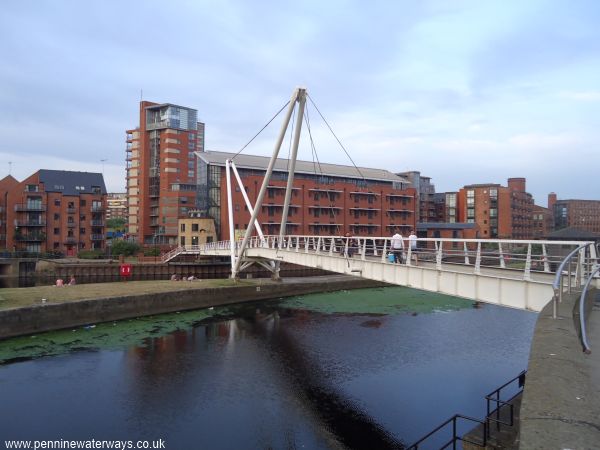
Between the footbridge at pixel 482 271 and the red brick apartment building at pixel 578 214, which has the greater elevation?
the red brick apartment building at pixel 578 214

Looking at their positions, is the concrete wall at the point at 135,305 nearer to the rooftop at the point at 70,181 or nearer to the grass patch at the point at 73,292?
the grass patch at the point at 73,292

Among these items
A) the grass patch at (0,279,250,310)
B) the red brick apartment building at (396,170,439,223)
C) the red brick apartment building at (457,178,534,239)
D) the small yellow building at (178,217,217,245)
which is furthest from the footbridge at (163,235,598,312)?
the red brick apartment building at (396,170,439,223)

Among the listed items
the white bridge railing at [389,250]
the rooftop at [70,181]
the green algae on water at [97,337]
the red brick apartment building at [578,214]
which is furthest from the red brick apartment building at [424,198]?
the green algae on water at [97,337]

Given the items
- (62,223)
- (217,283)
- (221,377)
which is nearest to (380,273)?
(221,377)

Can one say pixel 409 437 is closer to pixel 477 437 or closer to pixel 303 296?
pixel 477 437

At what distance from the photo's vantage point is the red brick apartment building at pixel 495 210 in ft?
320

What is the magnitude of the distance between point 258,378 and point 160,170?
6913 cm

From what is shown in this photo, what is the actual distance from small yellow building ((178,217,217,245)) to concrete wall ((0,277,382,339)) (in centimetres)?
2543

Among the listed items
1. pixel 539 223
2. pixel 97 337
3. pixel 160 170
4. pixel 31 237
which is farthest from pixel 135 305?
pixel 539 223

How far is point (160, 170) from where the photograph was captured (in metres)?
82.8

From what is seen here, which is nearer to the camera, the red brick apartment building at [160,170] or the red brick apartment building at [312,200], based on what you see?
the red brick apartment building at [312,200]

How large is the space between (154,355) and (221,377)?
17.4 ft

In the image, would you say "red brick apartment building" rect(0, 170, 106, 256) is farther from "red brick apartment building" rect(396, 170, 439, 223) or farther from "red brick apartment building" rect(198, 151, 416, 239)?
"red brick apartment building" rect(396, 170, 439, 223)

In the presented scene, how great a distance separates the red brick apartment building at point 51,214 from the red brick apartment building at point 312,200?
18.3 m
